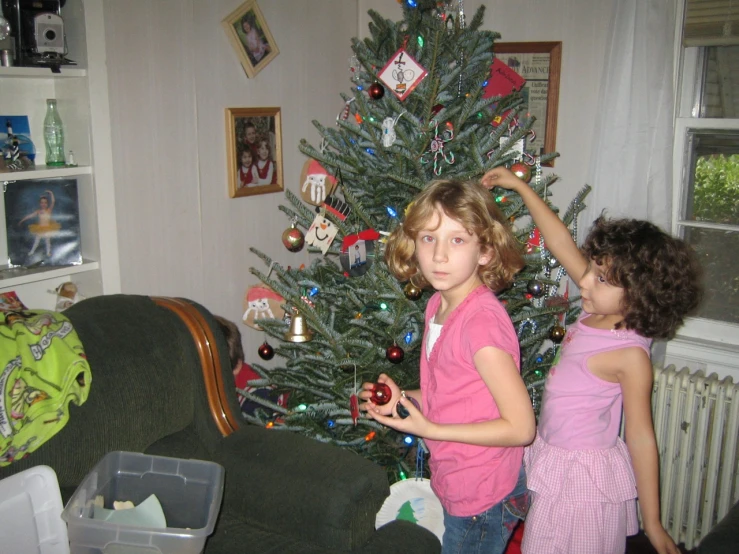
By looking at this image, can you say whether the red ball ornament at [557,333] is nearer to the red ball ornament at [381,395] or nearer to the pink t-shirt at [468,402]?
the pink t-shirt at [468,402]

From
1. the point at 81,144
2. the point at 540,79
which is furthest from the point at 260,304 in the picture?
the point at 540,79

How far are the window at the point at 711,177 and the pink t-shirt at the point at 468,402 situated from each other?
1.49 metres

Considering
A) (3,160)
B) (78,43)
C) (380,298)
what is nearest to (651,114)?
(380,298)

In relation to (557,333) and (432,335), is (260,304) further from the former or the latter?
(432,335)

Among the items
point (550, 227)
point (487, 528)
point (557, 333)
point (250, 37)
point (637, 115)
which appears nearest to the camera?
point (487, 528)

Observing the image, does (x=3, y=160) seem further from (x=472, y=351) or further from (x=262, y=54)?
(x=472, y=351)

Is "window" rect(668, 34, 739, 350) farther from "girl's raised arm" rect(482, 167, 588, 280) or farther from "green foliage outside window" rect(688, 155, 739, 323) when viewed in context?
"girl's raised arm" rect(482, 167, 588, 280)

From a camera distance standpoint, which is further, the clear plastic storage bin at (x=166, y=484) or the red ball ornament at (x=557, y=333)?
the red ball ornament at (x=557, y=333)

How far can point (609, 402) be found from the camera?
1.45 metres

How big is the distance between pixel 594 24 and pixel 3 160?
6.99 feet

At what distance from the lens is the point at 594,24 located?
245 cm

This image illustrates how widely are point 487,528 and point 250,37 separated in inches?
79.9

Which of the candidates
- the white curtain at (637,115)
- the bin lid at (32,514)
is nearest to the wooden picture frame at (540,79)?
the white curtain at (637,115)

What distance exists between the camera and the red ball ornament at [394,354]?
177cm
